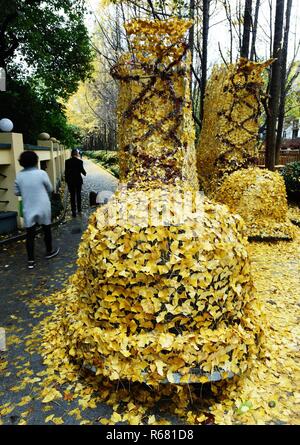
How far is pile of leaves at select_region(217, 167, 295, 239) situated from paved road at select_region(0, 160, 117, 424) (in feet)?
12.2

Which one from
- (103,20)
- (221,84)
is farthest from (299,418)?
(103,20)

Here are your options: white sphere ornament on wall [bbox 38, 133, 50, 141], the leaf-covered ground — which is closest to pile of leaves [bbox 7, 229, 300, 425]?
the leaf-covered ground

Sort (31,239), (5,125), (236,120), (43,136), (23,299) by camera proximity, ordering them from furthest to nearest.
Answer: (43,136) → (236,120) → (5,125) → (31,239) → (23,299)

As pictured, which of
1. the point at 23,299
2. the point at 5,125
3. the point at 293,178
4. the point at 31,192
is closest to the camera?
the point at 23,299

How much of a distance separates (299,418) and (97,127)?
134 feet

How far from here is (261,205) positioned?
704 centimetres

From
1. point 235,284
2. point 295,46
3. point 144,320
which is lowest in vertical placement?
point 144,320

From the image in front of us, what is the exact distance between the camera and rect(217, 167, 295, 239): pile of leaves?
22.9 ft

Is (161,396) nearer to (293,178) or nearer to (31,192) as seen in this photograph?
(31,192)

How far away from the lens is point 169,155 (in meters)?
6.50

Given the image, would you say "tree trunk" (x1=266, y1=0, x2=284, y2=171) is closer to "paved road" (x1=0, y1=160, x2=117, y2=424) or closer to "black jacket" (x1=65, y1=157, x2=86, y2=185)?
"black jacket" (x1=65, y1=157, x2=86, y2=185)

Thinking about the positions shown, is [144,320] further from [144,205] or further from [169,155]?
[169,155]

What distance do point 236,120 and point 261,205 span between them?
8.75 feet

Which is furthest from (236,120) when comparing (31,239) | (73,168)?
(31,239)
